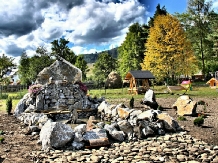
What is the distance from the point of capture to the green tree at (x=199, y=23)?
43.6 metres

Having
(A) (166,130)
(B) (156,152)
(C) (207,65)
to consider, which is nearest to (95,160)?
(B) (156,152)

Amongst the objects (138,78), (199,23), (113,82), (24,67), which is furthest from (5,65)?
(199,23)

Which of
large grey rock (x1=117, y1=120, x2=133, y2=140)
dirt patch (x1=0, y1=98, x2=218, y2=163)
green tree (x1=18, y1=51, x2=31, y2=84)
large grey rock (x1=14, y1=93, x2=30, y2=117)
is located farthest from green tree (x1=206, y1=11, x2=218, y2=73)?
green tree (x1=18, y1=51, x2=31, y2=84)

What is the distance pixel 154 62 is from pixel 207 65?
60.7 feet

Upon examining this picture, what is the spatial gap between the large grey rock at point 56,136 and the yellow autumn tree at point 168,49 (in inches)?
1135

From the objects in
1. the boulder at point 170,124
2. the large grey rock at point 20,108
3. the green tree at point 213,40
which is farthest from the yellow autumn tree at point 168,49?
the boulder at point 170,124

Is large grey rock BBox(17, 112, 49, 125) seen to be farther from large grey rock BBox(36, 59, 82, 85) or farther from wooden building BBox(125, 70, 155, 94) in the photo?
wooden building BBox(125, 70, 155, 94)

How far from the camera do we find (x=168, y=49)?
36125 millimetres

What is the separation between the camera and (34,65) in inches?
1769

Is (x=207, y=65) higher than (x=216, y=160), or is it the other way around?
(x=207, y=65)

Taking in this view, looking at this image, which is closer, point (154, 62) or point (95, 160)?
point (95, 160)

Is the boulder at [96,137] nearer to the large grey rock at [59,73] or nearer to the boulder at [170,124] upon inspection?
the boulder at [170,124]

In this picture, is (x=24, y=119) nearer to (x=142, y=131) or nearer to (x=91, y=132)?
(x=91, y=132)

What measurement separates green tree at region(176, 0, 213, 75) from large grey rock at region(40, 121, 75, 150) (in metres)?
39.1
